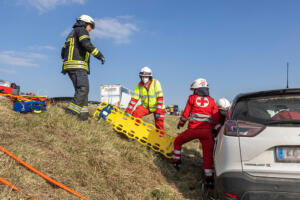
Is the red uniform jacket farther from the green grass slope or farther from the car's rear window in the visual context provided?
the car's rear window

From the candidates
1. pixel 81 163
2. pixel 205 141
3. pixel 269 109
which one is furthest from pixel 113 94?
pixel 269 109

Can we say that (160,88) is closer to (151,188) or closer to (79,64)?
(79,64)

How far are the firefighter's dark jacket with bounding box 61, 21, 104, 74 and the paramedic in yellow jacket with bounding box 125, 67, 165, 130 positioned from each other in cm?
139

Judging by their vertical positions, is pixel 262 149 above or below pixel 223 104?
below

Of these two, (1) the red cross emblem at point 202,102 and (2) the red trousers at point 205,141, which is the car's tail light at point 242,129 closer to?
(2) the red trousers at point 205,141

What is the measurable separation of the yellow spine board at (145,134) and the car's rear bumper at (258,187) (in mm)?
2864

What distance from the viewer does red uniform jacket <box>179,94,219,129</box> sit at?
4.75m

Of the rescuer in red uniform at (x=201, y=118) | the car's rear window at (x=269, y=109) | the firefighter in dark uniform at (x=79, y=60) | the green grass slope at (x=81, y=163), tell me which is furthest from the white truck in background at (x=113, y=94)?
the car's rear window at (x=269, y=109)

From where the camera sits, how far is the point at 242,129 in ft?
9.02

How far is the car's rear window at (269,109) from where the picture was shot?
2.70 meters

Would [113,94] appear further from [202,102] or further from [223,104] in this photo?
[202,102]

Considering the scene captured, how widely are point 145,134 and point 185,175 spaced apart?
1311mm

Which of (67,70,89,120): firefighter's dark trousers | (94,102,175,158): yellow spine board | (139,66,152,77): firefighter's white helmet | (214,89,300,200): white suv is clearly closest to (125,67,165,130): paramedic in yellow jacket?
(139,66,152,77): firefighter's white helmet

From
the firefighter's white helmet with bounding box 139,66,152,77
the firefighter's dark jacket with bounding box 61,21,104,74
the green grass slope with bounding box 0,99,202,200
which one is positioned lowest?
the green grass slope with bounding box 0,99,202,200
